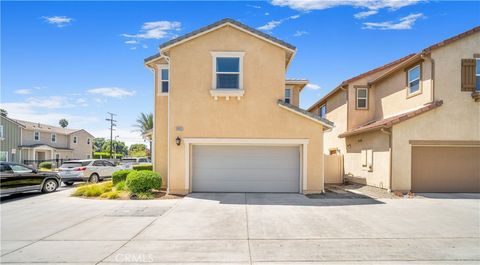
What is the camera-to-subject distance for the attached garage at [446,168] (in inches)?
533

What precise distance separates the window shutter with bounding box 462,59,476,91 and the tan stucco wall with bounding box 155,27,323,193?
7.21 meters

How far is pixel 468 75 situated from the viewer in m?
13.2

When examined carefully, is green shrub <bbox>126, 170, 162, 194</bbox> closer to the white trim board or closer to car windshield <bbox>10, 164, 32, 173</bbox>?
the white trim board

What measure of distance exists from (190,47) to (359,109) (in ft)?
38.1

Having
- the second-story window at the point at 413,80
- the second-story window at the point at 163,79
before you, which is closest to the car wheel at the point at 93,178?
the second-story window at the point at 163,79

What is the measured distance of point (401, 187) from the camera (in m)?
13.3

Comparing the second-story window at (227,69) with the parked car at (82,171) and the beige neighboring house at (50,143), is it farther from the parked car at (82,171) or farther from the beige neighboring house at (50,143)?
the beige neighboring house at (50,143)

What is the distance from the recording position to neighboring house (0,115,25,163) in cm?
3228

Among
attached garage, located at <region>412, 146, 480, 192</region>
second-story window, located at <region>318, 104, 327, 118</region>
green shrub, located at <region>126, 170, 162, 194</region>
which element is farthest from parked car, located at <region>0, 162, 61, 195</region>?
second-story window, located at <region>318, 104, 327, 118</region>

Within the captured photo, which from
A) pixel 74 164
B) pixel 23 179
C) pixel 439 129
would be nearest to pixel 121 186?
pixel 23 179

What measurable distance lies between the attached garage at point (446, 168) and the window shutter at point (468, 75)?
2832 millimetres

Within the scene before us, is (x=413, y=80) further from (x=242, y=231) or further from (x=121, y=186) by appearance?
(x=121, y=186)

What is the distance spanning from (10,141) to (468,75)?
41.8 metres

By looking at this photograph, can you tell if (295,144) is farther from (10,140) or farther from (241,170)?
(10,140)
